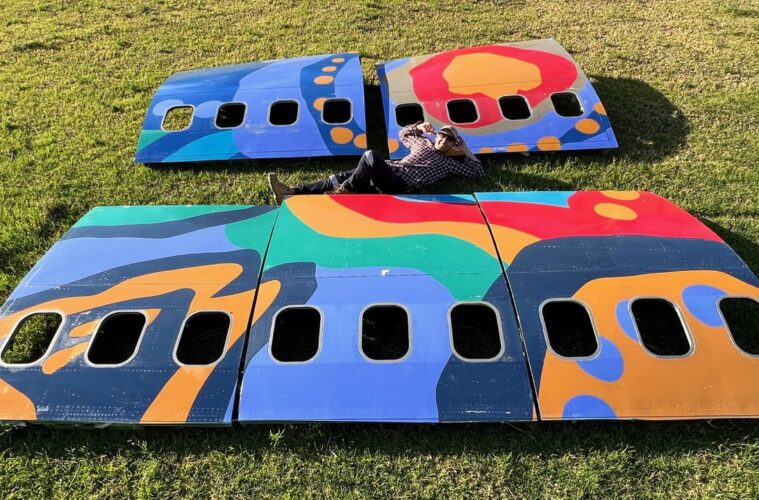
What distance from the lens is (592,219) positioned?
16.6 ft

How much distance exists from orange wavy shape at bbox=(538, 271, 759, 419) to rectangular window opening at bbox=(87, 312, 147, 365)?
3.56 metres

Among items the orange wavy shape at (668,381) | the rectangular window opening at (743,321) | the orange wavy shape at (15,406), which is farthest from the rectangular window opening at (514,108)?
the orange wavy shape at (15,406)

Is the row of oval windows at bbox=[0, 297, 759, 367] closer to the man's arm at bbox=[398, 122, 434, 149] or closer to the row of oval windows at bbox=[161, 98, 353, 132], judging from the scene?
the man's arm at bbox=[398, 122, 434, 149]

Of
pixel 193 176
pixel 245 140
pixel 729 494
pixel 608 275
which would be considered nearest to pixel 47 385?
pixel 193 176

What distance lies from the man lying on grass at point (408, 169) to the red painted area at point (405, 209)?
0.43m

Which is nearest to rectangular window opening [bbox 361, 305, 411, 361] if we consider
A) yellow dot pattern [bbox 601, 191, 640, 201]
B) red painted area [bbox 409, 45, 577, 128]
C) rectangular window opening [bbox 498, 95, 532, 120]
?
yellow dot pattern [bbox 601, 191, 640, 201]

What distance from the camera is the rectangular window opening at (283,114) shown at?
7.64 meters

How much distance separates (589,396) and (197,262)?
3.57 metres

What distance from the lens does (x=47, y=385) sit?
→ 3.95 meters

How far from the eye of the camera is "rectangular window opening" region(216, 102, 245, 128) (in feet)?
25.1

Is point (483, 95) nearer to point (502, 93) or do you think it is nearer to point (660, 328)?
point (502, 93)

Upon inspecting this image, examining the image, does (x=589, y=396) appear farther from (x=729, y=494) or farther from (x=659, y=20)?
(x=659, y=20)

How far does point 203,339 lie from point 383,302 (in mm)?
1724

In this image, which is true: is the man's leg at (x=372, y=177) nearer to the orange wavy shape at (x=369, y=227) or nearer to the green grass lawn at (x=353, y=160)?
the orange wavy shape at (x=369, y=227)
